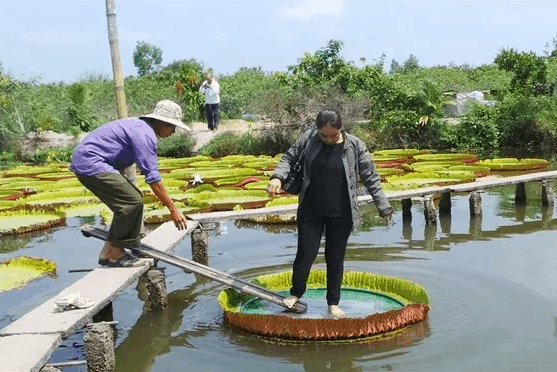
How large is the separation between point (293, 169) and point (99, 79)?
31986 millimetres

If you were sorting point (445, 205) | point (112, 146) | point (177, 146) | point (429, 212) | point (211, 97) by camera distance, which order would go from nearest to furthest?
point (112, 146) < point (429, 212) < point (445, 205) < point (211, 97) < point (177, 146)

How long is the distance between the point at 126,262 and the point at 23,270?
81.4 inches

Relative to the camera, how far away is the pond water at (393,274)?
436cm

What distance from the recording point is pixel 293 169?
4.77 m

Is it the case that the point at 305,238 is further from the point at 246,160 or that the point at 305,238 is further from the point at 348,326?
the point at 246,160

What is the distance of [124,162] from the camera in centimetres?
510

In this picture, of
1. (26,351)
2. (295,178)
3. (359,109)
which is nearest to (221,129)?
(359,109)

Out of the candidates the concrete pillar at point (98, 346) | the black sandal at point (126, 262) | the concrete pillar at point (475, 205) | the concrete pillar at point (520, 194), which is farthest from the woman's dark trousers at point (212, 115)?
the concrete pillar at point (98, 346)

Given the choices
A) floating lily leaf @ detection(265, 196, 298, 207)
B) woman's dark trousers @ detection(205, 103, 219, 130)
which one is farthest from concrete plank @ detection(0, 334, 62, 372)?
woman's dark trousers @ detection(205, 103, 219, 130)

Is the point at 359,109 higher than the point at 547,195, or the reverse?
the point at 359,109

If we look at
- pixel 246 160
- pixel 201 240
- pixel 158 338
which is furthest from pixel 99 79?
pixel 158 338

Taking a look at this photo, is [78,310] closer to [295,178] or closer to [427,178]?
[295,178]

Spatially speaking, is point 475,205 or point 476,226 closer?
point 476,226

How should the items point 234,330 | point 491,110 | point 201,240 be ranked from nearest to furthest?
point 234,330 → point 201,240 → point 491,110
